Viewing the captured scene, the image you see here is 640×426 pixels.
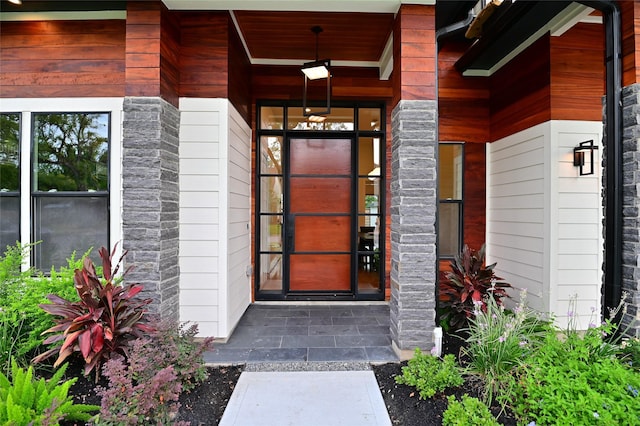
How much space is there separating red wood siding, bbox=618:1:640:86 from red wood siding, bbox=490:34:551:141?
0.75 metres

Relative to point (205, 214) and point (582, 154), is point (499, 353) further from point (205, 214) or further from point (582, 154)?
point (205, 214)

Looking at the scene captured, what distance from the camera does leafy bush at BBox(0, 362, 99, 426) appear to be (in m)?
1.48

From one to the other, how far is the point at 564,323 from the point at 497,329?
190 centimetres

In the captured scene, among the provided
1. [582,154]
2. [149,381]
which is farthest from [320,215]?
[582,154]

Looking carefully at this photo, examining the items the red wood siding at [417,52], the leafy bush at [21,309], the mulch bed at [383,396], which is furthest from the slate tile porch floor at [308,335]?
the red wood siding at [417,52]

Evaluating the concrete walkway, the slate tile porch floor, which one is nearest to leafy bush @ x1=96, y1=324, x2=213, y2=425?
the concrete walkway

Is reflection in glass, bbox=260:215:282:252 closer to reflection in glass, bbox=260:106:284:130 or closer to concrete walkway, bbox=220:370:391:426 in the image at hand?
reflection in glass, bbox=260:106:284:130

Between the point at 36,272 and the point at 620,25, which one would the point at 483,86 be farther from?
the point at 36,272

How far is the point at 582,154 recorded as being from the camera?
10.8 feet

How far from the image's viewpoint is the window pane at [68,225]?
10.6 ft

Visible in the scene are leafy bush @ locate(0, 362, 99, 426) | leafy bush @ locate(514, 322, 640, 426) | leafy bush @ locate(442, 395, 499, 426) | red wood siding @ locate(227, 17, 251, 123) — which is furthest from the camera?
red wood siding @ locate(227, 17, 251, 123)

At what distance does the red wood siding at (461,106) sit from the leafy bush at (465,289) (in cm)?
181

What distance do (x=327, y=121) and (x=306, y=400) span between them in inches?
137

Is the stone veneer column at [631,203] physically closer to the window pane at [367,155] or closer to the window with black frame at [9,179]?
the window pane at [367,155]
